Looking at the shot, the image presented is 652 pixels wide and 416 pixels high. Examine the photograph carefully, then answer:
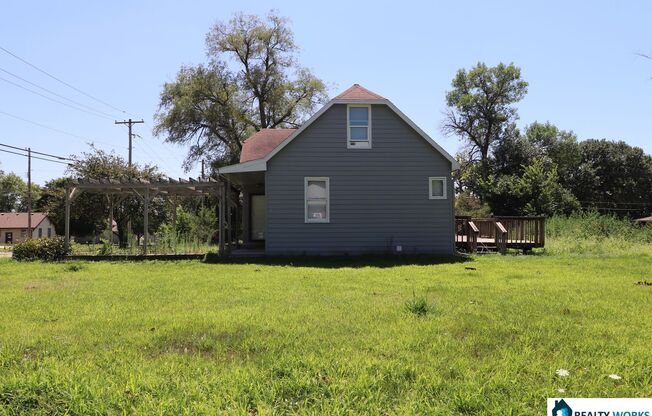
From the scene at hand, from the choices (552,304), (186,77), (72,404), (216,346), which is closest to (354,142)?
(552,304)

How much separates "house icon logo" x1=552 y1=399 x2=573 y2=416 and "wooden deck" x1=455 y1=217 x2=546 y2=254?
44.2ft

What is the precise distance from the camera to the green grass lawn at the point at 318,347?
334cm

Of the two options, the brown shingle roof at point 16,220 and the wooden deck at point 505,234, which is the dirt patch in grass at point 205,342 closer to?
the wooden deck at point 505,234

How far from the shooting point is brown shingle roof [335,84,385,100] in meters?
14.9

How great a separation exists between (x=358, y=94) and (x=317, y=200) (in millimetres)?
3589

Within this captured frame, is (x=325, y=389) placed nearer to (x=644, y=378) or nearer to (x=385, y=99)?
(x=644, y=378)

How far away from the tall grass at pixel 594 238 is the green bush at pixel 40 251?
15.9 m

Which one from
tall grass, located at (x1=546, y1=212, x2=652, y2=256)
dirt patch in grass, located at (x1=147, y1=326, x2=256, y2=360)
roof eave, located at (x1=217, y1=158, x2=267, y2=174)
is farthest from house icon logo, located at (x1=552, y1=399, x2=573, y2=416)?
tall grass, located at (x1=546, y1=212, x2=652, y2=256)

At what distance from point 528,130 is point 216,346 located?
1948 inches

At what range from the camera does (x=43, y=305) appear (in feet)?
22.1

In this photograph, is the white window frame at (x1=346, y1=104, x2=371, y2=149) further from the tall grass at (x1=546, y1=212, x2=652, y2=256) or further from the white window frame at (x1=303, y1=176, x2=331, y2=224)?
the tall grass at (x1=546, y1=212, x2=652, y2=256)

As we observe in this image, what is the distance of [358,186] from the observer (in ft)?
49.1

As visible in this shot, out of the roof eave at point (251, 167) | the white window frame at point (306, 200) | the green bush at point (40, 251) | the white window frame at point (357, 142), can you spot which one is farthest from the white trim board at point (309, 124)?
the green bush at point (40, 251)

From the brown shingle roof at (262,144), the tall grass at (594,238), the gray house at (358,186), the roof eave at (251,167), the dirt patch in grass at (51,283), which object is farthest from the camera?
the brown shingle roof at (262,144)
